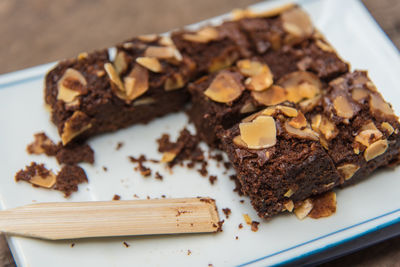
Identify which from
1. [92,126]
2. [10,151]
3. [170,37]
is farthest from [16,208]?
[170,37]

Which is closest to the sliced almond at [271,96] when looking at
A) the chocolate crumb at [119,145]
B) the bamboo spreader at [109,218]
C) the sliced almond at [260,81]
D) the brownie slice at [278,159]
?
the sliced almond at [260,81]

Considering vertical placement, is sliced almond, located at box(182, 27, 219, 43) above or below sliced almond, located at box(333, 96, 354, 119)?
above

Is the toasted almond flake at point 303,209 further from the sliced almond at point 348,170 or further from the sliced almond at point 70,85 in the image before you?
the sliced almond at point 70,85

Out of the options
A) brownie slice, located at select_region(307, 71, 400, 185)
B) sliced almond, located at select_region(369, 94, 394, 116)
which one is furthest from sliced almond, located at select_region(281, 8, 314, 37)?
sliced almond, located at select_region(369, 94, 394, 116)

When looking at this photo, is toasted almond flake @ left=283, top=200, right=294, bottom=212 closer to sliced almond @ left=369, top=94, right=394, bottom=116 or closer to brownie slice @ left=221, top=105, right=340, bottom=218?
brownie slice @ left=221, top=105, right=340, bottom=218

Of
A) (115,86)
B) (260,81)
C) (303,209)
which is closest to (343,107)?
(260,81)

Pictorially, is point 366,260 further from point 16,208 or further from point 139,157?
point 16,208

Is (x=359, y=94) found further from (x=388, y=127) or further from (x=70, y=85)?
(x=70, y=85)
